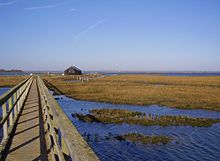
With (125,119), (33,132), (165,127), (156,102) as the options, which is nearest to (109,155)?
(33,132)

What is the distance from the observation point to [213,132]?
1588 centimetres

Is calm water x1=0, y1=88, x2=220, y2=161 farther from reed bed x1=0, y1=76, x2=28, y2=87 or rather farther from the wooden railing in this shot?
reed bed x1=0, y1=76, x2=28, y2=87

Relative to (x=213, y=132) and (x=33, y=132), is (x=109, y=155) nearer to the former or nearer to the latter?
(x=33, y=132)

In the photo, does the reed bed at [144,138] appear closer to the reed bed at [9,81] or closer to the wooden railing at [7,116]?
the wooden railing at [7,116]

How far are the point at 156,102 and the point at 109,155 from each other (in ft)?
61.3

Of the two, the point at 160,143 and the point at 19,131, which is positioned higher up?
the point at 19,131

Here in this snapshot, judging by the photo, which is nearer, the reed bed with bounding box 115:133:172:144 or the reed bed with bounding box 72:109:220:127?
the reed bed with bounding box 115:133:172:144

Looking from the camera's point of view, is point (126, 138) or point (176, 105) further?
point (176, 105)

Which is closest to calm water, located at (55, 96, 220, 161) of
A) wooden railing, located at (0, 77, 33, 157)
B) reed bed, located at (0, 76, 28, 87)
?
wooden railing, located at (0, 77, 33, 157)

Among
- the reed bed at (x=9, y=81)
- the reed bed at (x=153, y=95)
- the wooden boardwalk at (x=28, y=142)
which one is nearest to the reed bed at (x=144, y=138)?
the wooden boardwalk at (x=28, y=142)

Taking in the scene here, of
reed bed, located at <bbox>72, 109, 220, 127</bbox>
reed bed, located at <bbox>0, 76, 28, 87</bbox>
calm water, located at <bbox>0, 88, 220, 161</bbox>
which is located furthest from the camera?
reed bed, located at <bbox>0, 76, 28, 87</bbox>

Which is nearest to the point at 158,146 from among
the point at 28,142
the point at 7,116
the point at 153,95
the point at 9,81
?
the point at 28,142

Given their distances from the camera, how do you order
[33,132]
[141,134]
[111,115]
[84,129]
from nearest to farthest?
[33,132] < [141,134] < [84,129] < [111,115]

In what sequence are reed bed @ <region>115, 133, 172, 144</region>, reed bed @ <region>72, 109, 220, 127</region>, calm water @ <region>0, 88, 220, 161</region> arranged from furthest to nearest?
reed bed @ <region>72, 109, 220, 127</region> → reed bed @ <region>115, 133, 172, 144</region> → calm water @ <region>0, 88, 220, 161</region>
